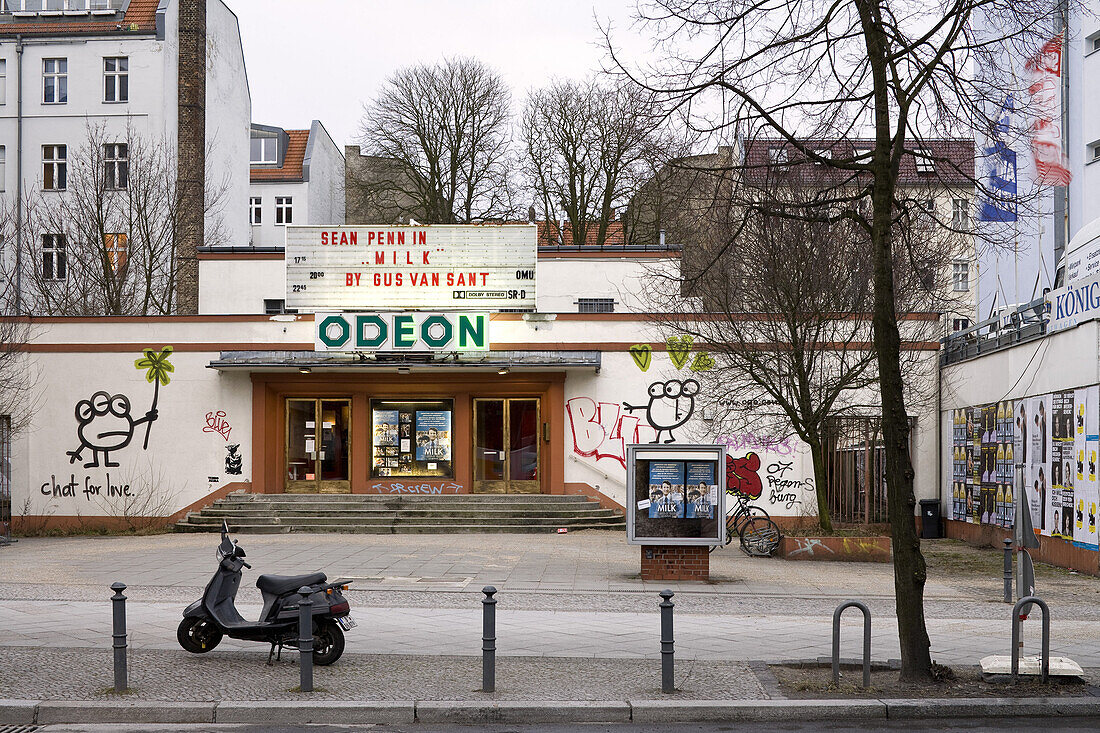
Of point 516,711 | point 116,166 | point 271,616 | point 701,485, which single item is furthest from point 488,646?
point 116,166

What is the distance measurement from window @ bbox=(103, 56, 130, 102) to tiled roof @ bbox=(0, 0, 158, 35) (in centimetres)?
115

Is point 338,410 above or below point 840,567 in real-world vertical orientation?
above

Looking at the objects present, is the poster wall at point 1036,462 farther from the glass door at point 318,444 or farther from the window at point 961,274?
the glass door at point 318,444

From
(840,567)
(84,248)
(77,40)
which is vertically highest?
(77,40)

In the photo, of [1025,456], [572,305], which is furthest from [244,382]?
[1025,456]

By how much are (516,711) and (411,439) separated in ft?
63.9

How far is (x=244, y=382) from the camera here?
27047 mm

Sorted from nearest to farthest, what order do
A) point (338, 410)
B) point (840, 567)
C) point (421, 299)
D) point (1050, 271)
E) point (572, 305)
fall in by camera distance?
point (840, 567) → point (421, 299) → point (338, 410) → point (572, 305) → point (1050, 271)

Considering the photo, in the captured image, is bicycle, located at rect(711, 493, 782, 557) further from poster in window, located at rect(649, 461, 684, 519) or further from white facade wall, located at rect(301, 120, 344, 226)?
white facade wall, located at rect(301, 120, 344, 226)

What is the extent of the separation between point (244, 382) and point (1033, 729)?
21941mm

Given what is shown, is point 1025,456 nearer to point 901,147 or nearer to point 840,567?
point 840,567

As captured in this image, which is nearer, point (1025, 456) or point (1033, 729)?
point (1033, 729)

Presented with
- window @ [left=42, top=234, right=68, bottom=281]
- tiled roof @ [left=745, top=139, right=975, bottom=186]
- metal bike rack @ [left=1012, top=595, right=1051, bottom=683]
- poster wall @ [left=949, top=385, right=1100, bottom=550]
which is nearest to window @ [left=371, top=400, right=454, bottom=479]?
poster wall @ [left=949, top=385, right=1100, bottom=550]

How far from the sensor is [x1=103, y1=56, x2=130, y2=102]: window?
41219 millimetres
